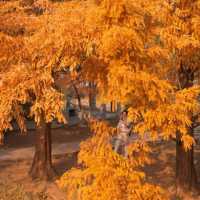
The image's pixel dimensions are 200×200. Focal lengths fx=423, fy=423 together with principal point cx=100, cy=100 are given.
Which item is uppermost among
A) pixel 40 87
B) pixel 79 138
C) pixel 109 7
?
pixel 109 7

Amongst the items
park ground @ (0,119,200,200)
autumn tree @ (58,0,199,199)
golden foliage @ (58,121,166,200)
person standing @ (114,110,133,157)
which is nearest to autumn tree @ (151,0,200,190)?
autumn tree @ (58,0,199,199)

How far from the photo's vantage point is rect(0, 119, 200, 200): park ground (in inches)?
544

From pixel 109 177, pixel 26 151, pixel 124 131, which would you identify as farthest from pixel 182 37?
pixel 26 151

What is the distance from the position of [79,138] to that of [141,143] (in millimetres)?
15539

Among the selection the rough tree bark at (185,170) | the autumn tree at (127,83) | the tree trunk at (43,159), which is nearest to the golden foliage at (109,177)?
the autumn tree at (127,83)

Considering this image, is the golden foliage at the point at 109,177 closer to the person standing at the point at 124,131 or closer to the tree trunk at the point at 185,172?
the person standing at the point at 124,131

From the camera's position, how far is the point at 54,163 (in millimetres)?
17734

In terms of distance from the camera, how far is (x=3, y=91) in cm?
739

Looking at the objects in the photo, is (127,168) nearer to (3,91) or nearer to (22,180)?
(3,91)

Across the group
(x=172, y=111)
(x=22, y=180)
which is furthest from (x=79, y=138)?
(x=172, y=111)

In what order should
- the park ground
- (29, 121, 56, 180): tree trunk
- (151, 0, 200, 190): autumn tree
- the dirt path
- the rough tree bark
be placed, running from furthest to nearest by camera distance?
the dirt path, (29, 121, 56, 180): tree trunk, the park ground, the rough tree bark, (151, 0, 200, 190): autumn tree

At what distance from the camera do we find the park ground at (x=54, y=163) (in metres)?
13.8

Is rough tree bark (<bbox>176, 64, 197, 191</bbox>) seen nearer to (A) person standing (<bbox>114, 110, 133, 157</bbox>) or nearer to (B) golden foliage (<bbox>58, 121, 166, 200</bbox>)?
(A) person standing (<bbox>114, 110, 133, 157</bbox>)

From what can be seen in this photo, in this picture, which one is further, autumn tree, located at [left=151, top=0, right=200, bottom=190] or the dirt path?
the dirt path
